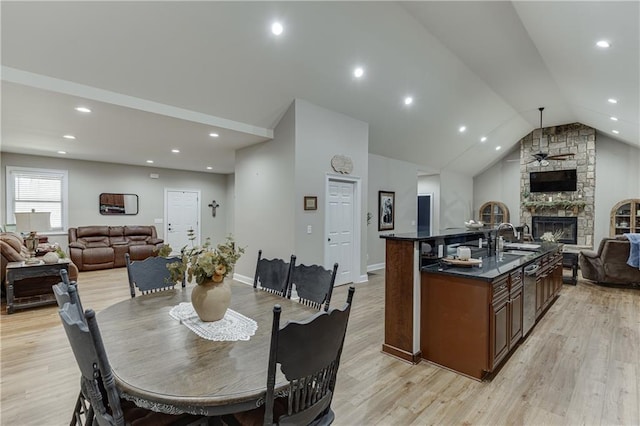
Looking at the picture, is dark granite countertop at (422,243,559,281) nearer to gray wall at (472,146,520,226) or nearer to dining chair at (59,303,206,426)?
dining chair at (59,303,206,426)

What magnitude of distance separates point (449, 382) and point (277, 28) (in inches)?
157

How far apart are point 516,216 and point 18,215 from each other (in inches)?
494

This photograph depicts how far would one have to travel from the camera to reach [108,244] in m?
7.63

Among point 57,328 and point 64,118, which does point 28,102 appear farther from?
point 57,328

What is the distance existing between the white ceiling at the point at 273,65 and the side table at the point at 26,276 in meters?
2.07

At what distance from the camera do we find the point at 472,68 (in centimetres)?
543

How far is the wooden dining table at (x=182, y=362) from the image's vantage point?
3.84 ft

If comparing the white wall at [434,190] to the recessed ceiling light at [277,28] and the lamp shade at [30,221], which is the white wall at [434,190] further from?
the lamp shade at [30,221]

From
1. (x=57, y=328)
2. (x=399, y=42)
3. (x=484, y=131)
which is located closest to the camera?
(x=57, y=328)

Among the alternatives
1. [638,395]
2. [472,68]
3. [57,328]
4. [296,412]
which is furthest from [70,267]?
[472,68]


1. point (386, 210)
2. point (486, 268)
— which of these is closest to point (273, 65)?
point (486, 268)

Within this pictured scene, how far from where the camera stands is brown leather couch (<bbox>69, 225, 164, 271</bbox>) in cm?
708

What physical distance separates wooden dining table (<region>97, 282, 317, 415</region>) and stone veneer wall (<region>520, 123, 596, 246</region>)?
33.8 ft

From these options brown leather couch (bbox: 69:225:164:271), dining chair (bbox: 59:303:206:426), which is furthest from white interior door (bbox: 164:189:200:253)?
dining chair (bbox: 59:303:206:426)
